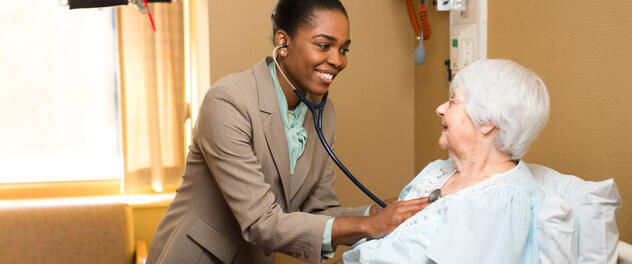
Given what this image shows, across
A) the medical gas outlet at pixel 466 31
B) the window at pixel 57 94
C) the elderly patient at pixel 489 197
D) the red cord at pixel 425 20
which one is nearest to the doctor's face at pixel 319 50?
the elderly patient at pixel 489 197

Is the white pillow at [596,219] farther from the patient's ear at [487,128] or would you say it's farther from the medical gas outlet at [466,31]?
the medical gas outlet at [466,31]

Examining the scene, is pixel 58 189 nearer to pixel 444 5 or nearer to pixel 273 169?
pixel 273 169

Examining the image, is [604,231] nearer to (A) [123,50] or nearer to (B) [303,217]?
(B) [303,217]

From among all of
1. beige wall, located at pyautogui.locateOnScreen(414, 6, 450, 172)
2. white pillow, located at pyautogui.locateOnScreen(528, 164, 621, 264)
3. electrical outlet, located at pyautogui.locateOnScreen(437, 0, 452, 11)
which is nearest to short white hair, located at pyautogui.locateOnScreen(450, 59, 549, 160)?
white pillow, located at pyautogui.locateOnScreen(528, 164, 621, 264)

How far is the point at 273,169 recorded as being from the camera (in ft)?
4.73

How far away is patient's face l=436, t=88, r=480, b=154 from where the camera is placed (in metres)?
1.25

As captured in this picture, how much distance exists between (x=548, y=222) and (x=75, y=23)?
2.61 metres

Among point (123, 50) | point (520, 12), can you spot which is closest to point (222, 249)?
point (520, 12)

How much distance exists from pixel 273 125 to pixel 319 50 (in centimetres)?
22

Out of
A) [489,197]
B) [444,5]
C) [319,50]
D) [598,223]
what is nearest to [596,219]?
[598,223]

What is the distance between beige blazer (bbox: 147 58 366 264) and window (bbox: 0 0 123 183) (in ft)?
5.47

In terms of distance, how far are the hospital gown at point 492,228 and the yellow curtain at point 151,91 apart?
1.92 m

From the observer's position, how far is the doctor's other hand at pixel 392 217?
123 cm

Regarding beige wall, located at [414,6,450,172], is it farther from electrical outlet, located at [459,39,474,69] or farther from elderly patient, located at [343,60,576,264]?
elderly patient, located at [343,60,576,264]
